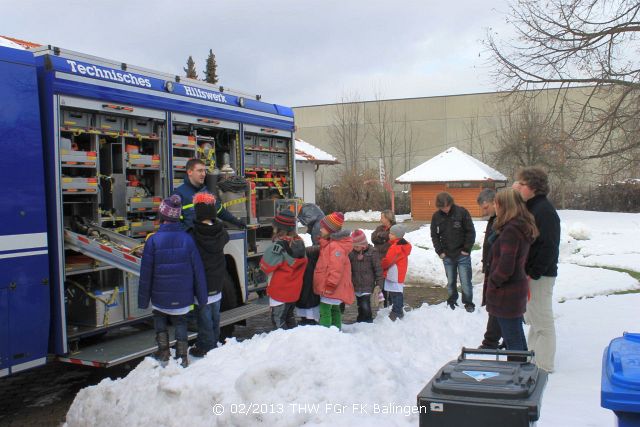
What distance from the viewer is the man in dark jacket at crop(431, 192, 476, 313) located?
29.7 ft

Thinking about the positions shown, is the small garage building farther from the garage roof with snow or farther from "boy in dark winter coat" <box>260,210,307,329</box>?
"boy in dark winter coat" <box>260,210,307,329</box>

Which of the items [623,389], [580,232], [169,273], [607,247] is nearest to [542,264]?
[623,389]

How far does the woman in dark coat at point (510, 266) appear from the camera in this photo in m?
5.43

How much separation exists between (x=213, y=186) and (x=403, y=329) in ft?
10.1

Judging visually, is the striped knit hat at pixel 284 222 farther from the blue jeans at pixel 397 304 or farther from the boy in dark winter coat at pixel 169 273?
the blue jeans at pixel 397 304

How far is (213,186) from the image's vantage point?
7.90m

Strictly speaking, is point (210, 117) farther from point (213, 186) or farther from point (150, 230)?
point (150, 230)

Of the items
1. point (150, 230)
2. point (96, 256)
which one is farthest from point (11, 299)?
point (150, 230)

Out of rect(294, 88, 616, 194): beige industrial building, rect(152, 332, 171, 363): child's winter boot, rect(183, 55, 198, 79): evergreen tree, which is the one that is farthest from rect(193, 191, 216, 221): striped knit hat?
rect(294, 88, 616, 194): beige industrial building

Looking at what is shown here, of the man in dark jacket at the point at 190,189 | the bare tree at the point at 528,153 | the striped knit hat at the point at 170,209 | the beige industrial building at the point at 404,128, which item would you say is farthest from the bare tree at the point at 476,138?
the striped knit hat at the point at 170,209

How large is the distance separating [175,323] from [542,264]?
146 inches

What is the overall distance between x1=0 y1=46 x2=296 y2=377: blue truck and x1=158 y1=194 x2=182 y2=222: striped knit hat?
0.58 m

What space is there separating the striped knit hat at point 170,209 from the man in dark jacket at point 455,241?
4549 mm

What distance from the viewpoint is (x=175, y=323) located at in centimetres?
604
